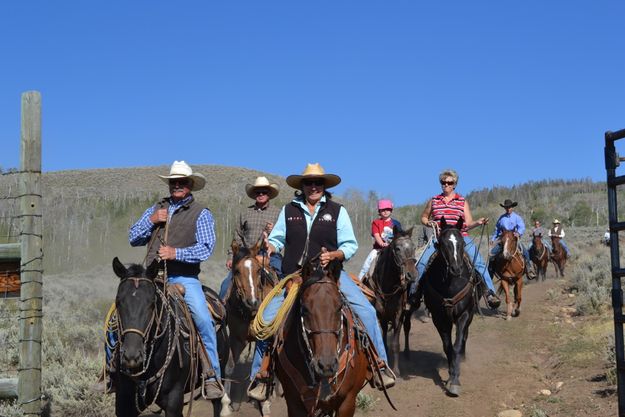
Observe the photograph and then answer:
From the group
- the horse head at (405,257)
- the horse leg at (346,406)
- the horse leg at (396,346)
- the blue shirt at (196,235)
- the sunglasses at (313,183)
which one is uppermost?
the sunglasses at (313,183)

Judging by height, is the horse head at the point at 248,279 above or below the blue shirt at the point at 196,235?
below

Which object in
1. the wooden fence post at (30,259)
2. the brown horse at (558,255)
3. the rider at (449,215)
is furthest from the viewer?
the brown horse at (558,255)

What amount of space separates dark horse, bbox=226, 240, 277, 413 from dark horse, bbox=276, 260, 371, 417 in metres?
2.98

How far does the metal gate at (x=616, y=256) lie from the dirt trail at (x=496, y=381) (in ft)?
9.58

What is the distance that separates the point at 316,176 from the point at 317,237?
690 mm

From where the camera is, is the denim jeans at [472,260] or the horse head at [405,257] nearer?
the horse head at [405,257]

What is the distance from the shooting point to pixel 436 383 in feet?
37.6

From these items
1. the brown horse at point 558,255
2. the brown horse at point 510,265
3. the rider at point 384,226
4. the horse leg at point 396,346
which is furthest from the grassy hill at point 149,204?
the horse leg at point 396,346

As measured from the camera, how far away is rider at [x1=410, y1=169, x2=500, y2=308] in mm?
11711

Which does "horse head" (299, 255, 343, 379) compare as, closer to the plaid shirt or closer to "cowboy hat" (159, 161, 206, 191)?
"cowboy hat" (159, 161, 206, 191)

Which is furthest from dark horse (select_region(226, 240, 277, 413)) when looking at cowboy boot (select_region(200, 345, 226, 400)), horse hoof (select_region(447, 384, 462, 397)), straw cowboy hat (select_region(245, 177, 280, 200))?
horse hoof (select_region(447, 384, 462, 397))

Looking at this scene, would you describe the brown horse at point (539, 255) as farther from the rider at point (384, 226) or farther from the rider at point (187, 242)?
the rider at point (187, 242)

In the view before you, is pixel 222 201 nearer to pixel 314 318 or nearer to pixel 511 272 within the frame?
pixel 511 272

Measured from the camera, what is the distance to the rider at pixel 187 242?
7426 millimetres
